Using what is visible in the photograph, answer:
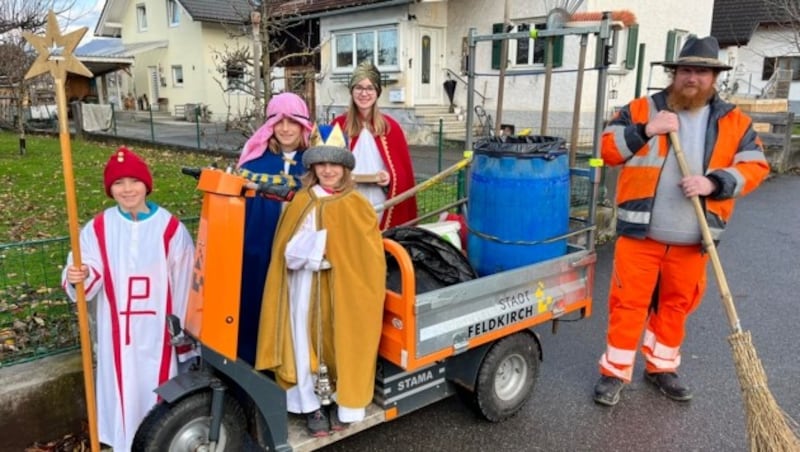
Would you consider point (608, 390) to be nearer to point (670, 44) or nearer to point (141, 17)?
point (670, 44)

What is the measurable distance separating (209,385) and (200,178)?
852mm

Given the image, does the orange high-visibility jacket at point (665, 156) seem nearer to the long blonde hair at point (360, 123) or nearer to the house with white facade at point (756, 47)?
the long blonde hair at point (360, 123)

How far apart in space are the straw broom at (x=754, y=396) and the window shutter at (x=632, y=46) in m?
13.1

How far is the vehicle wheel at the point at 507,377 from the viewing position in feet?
10.7

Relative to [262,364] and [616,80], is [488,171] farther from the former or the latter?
[616,80]

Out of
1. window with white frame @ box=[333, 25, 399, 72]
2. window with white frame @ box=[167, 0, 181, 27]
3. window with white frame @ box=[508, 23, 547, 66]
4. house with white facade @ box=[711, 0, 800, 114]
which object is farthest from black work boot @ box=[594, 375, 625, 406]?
window with white frame @ box=[167, 0, 181, 27]

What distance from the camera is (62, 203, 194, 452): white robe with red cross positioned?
2641mm

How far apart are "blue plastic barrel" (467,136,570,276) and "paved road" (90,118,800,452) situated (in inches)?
35.2

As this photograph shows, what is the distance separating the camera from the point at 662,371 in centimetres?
380

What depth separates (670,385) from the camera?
12.2ft

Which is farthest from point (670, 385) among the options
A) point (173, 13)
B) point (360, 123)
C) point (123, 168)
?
point (173, 13)

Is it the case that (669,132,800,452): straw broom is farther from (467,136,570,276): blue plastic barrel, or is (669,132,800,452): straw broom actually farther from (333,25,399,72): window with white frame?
(333,25,399,72): window with white frame

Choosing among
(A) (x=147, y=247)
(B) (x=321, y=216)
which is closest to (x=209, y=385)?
(A) (x=147, y=247)

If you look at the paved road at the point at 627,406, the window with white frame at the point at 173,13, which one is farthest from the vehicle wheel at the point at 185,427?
the window with white frame at the point at 173,13
